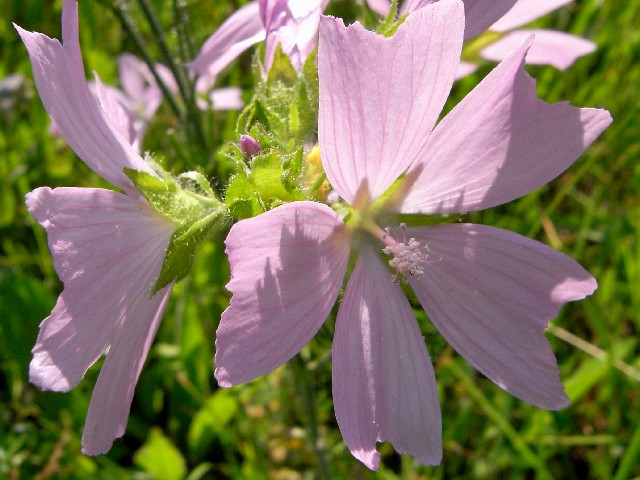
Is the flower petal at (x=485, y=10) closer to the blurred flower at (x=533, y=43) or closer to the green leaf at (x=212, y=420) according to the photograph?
the blurred flower at (x=533, y=43)

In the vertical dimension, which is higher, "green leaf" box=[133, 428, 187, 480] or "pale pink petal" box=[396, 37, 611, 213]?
"pale pink petal" box=[396, 37, 611, 213]

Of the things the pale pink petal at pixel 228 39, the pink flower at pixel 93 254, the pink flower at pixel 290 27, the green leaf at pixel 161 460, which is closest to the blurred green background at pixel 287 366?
the green leaf at pixel 161 460

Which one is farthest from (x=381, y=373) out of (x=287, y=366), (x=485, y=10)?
(x=287, y=366)

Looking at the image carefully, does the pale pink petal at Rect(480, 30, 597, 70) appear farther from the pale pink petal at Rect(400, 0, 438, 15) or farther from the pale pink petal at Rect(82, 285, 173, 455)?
the pale pink petal at Rect(82, 285, 173, 455)

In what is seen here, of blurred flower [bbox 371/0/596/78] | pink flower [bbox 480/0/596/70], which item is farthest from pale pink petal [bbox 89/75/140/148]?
pink flower [bbox 480/0/596/70]

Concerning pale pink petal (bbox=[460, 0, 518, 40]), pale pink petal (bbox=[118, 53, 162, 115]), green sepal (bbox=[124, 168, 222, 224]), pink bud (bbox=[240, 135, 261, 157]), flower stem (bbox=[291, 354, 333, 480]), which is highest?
pale pink petal (bbox=[460, 0, 518, 40])

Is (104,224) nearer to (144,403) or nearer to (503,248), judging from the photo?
(503,248)

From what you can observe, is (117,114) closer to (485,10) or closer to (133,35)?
(133,35)
